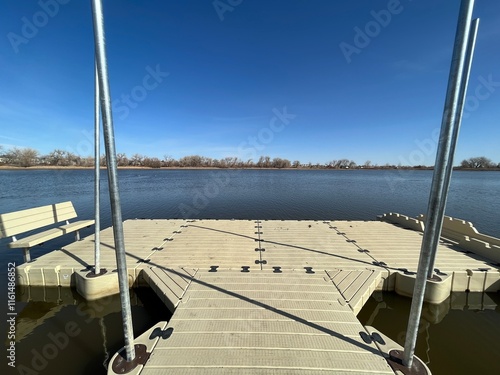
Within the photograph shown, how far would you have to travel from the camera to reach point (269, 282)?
400 cm

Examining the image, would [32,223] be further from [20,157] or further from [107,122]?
[20,157]

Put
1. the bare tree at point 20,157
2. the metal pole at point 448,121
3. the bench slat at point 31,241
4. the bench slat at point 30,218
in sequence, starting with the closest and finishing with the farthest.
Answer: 1. the metal pole at point 448,121
2. the bench slat at point 31,241
3. the bench slat at point 30,218
4. the bare tree at point 20,157

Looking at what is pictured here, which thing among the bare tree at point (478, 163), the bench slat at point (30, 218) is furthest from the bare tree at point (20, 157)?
the bare tree at point (478, 163)

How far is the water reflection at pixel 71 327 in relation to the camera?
118 inches

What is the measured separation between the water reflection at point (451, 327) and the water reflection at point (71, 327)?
3.91 metres

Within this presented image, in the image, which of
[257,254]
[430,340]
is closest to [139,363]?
[257,254]

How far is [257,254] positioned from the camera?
529 cm

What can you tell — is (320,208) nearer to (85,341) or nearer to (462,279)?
(462,279)

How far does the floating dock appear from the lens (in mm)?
2467

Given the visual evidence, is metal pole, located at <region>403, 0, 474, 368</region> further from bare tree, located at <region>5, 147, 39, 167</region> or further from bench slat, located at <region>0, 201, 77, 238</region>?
bare tree, located at <region>5, 147, 39, 167</region>

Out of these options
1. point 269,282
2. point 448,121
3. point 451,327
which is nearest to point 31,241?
point 269,282

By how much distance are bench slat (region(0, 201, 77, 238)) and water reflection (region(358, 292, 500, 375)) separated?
7.56m

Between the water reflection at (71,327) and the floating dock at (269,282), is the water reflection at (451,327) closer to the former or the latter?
the floating dock at (269,282)

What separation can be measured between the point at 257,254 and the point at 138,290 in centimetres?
266
